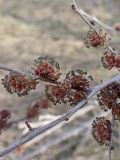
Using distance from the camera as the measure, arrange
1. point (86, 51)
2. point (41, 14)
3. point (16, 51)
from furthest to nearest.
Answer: point (41, 14) → point (16, 51) → point (86, 51)

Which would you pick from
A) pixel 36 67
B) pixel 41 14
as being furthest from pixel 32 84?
pixel 41 14

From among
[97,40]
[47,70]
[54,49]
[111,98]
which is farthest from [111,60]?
[54,49]

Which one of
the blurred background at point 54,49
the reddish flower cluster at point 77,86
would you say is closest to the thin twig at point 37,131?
the reddish flower cluster at point 77,86

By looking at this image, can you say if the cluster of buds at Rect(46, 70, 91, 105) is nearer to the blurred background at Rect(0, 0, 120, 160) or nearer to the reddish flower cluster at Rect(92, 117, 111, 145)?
the reddish flower cluster at Rect(92, 117, 111, 145)

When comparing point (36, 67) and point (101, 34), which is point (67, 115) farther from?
point (101, 34)

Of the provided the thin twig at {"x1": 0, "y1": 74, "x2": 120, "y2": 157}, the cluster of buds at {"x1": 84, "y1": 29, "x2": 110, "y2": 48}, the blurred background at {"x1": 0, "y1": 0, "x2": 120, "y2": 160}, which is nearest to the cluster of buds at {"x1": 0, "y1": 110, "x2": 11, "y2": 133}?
the cluster of buds at {"x1": 84, "y1": 29, "x2": 110, "y2": 48}

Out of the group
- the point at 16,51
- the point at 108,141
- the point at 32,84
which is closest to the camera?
Result: the point at 32,84
